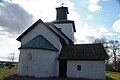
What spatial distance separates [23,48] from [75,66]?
7.22 meters

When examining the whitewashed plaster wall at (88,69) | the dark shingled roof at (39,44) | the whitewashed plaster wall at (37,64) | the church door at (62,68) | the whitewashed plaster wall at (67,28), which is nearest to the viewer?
the whitewashed plaster wall at (37,64)

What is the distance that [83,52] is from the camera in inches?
902

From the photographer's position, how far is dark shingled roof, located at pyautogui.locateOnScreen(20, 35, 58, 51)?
2125 centimetres

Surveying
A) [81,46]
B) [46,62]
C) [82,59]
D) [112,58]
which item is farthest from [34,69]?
[112,58]

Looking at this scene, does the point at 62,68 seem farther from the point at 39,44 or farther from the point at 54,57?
the point at 39,44

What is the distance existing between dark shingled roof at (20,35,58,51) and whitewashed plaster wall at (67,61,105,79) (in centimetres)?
331

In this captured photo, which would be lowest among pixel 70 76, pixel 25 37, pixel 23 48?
pixel 70 76

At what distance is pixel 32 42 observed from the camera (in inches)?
872

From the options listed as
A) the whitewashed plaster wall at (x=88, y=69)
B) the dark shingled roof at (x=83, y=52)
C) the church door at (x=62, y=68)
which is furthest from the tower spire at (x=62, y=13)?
the whitewashed plaster wall at (x=88, y=69)

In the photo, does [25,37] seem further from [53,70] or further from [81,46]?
[81,46]

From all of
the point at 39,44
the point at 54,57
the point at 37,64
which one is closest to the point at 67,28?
the point at 54,57

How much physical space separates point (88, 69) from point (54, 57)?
4806 millimetres

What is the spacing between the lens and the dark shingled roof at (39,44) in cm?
2125

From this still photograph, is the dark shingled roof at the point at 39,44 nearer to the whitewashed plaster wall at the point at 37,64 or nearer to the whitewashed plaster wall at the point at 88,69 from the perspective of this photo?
the whitewashed plaster wall at the point at 37,64
